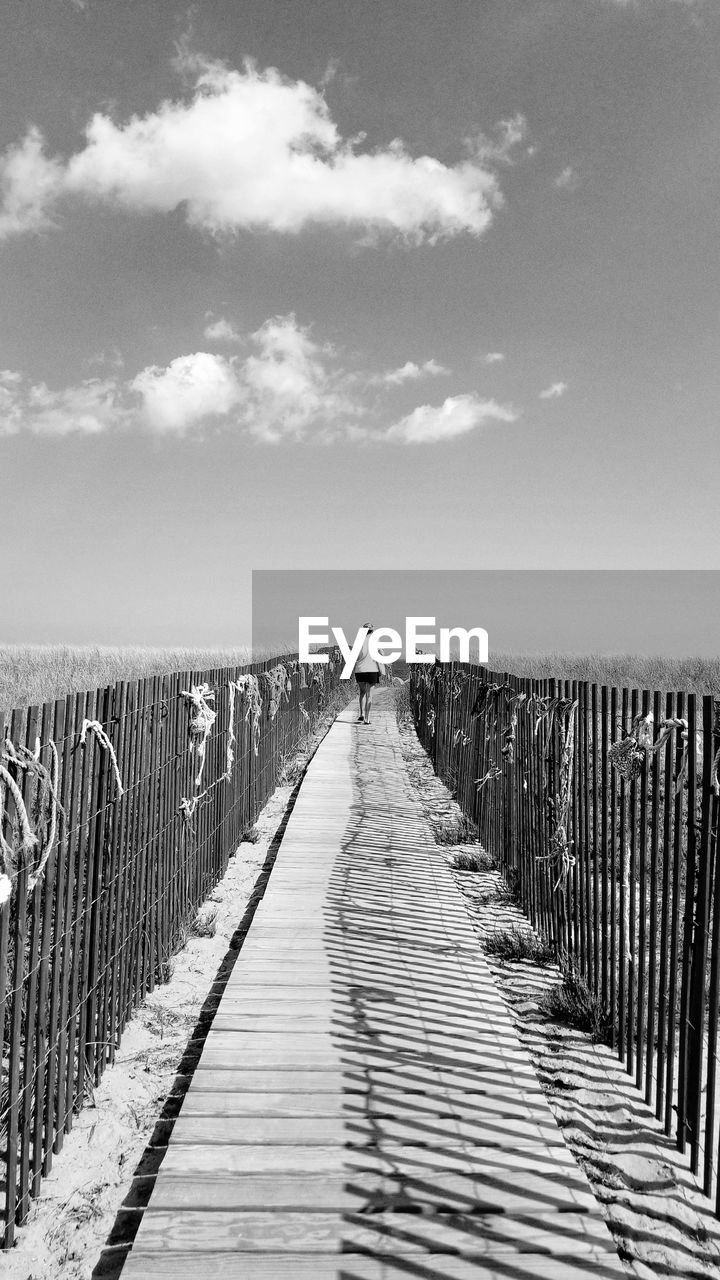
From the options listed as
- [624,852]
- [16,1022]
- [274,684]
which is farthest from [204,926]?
[274,684]

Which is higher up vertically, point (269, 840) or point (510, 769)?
point (510, 769)

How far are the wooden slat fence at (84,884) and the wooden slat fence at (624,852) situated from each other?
2.43 metres

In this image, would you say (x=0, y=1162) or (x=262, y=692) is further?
(x=262, y=692)

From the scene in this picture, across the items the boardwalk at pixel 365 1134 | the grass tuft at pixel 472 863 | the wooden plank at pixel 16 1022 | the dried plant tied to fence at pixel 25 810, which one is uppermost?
the dried plant tied to fence at pixel 25 810

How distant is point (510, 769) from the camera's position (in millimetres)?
6895

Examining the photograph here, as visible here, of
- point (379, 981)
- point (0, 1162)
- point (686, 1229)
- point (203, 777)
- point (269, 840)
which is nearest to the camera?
point (686, 1229)

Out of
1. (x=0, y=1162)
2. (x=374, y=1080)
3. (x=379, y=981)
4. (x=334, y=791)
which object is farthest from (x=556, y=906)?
(x=334, y=791)

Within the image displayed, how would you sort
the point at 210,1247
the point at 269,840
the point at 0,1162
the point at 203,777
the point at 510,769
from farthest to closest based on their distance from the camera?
the point at 269,840 < the point at 510,769 < the point at 203,777 < the point at 0,1162 < the point at 210,1247

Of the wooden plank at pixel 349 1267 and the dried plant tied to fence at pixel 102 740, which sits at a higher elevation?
the dried plant tied to fence at pixel 102 740

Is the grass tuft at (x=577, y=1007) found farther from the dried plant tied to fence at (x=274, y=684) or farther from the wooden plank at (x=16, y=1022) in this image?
the dried plant tied to fence at (x=274, y=684)

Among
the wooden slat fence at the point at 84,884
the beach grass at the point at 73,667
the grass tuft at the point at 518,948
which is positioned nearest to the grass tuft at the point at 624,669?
the beach grass at the point at 73,667

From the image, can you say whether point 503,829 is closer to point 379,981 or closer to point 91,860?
point 379,981

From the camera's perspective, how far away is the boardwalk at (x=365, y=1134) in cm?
234

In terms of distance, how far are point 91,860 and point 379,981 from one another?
6.09 feet
